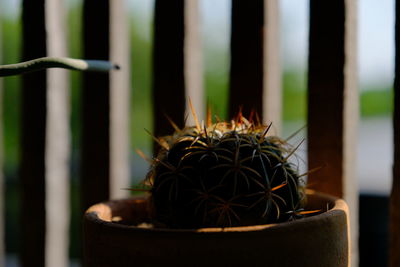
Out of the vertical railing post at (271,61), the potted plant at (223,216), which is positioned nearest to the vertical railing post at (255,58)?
the vertical railing post at (271,61)

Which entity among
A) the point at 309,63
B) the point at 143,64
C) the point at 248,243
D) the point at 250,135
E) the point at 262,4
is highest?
the point at 143,64

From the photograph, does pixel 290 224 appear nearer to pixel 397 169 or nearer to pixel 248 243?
pixel 248 243

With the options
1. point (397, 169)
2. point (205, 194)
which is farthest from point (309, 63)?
point (205, 194)

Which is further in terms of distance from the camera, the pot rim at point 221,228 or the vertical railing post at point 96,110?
the vertical railing post at point 96,110

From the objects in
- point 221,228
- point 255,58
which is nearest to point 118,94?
point 255,58

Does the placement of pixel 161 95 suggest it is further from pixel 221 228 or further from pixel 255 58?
pixel 221 228

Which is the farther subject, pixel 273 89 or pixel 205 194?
pixel 273 89

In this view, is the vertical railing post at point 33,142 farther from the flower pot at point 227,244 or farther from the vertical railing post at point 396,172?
the vertical railing post at point 396,172
